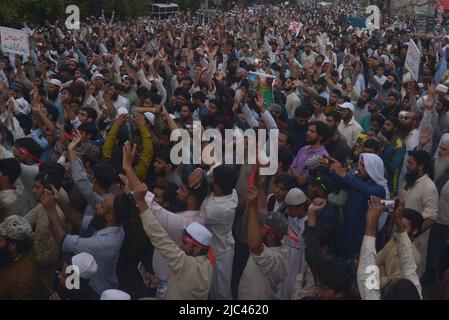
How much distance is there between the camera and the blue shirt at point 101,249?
3520 mm

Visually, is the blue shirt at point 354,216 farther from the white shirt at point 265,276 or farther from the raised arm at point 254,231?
the raised arm at point 254,231

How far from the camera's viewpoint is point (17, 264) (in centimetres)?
328

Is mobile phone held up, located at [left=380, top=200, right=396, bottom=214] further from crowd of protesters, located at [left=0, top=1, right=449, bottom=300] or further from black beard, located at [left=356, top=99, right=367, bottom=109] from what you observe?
black beard, located at [left=356, top=99, right=367, bottom=109]

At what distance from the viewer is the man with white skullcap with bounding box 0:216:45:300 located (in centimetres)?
319

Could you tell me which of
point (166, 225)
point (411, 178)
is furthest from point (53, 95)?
point (411, 178)

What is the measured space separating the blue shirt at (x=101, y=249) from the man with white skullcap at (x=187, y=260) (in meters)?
0.49

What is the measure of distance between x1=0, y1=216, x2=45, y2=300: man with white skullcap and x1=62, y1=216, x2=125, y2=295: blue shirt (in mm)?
258

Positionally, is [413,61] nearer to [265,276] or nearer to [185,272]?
[265,276]

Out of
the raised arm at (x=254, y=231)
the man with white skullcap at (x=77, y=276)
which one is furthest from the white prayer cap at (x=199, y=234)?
the man with white skullcap at (x=77, y=276)

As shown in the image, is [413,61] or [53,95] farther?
[413,61]

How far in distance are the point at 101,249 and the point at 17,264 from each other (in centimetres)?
50

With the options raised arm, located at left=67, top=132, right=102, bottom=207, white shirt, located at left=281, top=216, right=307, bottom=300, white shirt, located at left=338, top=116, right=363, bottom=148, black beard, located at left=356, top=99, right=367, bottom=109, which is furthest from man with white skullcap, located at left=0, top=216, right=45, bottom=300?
black beard, located at left=356, top=99, right=367, bottom=109

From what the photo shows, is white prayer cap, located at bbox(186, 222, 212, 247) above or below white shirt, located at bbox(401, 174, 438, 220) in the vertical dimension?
above

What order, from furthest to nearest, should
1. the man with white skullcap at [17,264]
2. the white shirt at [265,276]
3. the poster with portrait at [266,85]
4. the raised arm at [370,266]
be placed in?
the poster with portrait at [266,85] → the white shirt at [265,276] → the man with white skullcap at [17,264] → the raised arm at [370,266]
